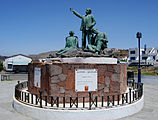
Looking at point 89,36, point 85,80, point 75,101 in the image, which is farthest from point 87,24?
point 75,101

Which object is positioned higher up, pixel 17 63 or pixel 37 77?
pixel 17 63

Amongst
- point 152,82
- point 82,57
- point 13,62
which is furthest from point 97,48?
point 13,62

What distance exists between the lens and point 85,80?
7449mm

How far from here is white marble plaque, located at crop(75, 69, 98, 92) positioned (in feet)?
24.3

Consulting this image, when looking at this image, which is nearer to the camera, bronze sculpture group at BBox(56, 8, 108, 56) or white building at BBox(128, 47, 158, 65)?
bronze sculpture group at BBox(56, 8, 108, 56)

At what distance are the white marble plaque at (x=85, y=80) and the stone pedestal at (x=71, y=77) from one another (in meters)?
0.13

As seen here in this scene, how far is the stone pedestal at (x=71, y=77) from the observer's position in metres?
7.25

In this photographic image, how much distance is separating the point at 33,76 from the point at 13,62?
1302 inches

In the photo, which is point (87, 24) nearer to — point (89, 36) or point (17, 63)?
point (89, 36)

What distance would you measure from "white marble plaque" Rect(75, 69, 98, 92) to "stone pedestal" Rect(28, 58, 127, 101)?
0.13 metres

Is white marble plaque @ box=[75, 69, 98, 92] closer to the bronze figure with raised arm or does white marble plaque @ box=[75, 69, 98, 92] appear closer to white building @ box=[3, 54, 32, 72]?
the bronze figure with raised arm

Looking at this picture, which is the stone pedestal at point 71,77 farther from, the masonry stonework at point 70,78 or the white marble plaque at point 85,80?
the white marble plaque at point 85,80

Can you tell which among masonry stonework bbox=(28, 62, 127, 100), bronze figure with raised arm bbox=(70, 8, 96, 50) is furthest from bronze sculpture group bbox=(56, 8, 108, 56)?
masonry stonework bbox=(28, 62, 127, 100)

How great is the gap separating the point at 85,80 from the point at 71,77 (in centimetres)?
59
